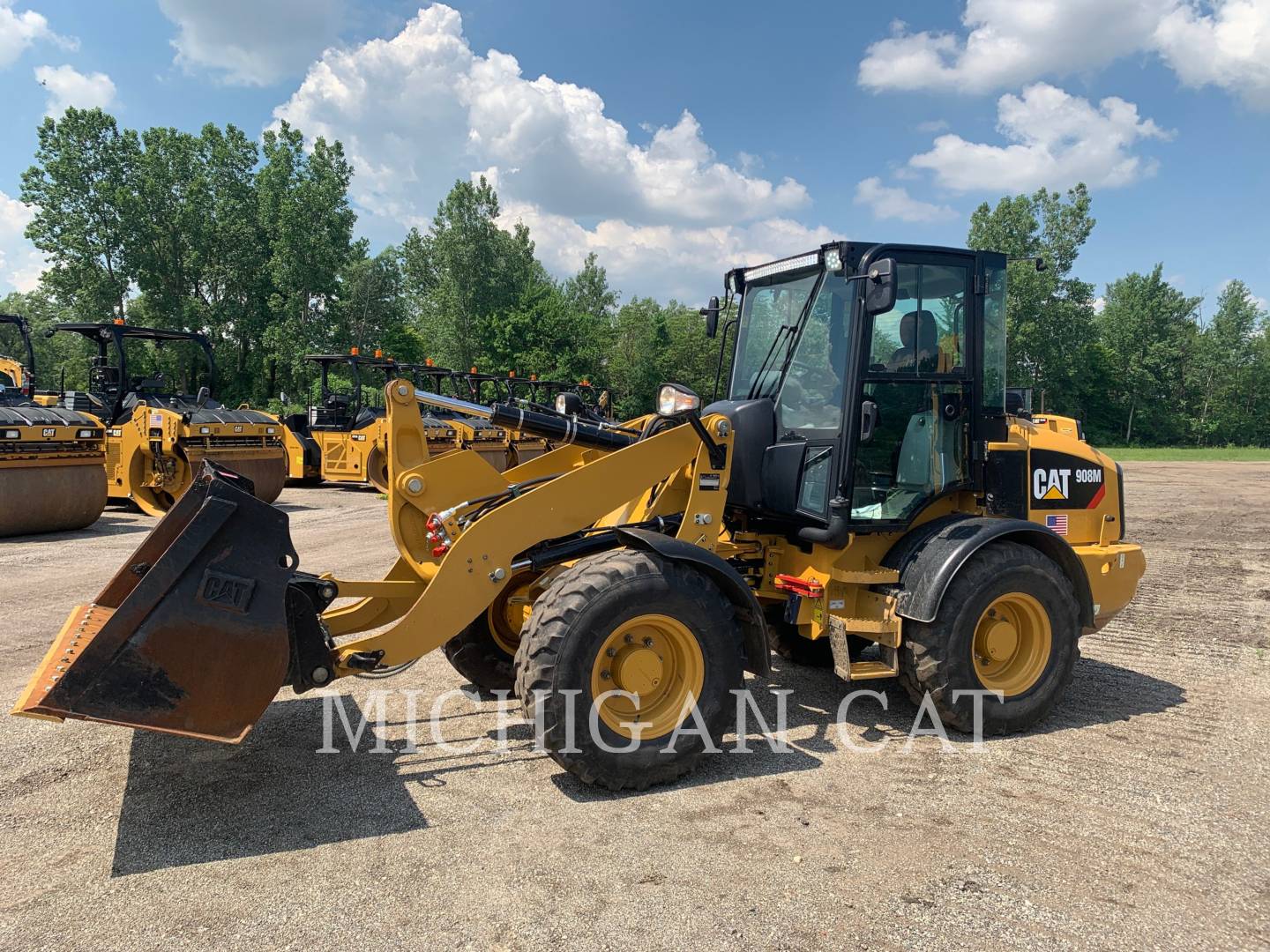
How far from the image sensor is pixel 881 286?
4.37 meters

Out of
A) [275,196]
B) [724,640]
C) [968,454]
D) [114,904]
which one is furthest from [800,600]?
[275,196]

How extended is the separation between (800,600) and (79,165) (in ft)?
148

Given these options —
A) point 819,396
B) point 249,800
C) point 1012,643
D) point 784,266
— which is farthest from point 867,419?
point 249,800

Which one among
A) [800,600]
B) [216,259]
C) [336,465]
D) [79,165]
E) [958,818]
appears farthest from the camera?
[216,259]

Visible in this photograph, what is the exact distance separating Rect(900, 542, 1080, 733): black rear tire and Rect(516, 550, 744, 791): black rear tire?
3.74 feet

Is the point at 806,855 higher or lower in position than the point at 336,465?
lower

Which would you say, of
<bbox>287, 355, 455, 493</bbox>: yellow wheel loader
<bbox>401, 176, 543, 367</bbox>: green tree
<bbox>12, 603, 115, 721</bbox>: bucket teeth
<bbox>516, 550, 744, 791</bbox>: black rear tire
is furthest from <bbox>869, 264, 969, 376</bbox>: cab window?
<bbox>401, 176, 543, 367</bbox>: green tree

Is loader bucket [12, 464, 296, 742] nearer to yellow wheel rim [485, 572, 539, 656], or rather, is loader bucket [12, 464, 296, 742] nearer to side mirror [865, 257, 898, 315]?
yellow wheel rim [485, 572, 539, 656]

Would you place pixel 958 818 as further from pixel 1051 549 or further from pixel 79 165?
pixel 79 165

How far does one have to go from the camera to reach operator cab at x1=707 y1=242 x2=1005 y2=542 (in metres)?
4.71

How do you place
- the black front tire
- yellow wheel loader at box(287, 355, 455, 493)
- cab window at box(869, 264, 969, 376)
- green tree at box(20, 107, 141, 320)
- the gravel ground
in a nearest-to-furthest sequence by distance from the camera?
the gravel ground → cab window at box(869, 264, 969, 376) → the black front tire → yellow wheel loader at box(287, 355, 455, 493) → green tree at box(20, 107, 141, 320)

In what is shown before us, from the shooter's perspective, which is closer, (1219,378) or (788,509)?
(788,509)

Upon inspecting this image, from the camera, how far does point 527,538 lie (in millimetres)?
4219

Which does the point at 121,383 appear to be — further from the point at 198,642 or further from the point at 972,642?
the point at 972,642
